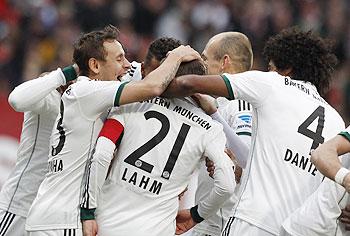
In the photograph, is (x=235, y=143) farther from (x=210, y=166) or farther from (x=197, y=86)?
(x=197, y=86)

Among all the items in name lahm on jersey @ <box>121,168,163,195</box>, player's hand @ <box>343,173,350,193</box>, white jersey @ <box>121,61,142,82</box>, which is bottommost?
name lahm on jersey @ <box>121,168,163,195</box>

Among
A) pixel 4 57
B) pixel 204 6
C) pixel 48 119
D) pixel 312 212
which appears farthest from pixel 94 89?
pixel 204 6

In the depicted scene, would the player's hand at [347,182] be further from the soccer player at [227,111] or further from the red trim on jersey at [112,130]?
the red trim on jersey at [112,130]

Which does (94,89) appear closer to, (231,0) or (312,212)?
(312,212)

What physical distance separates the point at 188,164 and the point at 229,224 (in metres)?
0.54

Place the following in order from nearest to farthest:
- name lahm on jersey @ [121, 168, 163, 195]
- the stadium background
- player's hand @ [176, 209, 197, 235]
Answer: name lahm on jersey @ [121, 168, 163, 195] < player's hand @ [176, 209, 197, 235] < the stadium background

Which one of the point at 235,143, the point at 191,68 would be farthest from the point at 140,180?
the point at 235,143

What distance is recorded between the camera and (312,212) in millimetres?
6844

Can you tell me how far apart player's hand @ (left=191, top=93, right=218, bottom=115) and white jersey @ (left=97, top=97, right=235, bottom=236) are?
189 mm

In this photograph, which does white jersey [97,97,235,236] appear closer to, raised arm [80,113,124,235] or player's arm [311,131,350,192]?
raised arm [80,113,124,235]

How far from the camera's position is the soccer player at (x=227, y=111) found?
327 inches

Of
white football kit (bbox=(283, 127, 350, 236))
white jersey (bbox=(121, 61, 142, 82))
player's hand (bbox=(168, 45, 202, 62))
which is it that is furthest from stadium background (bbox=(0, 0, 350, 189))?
white football kit (bbox=(283, 127, 350, 236))

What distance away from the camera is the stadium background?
17984 millimetres

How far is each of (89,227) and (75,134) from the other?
0.66 metres
